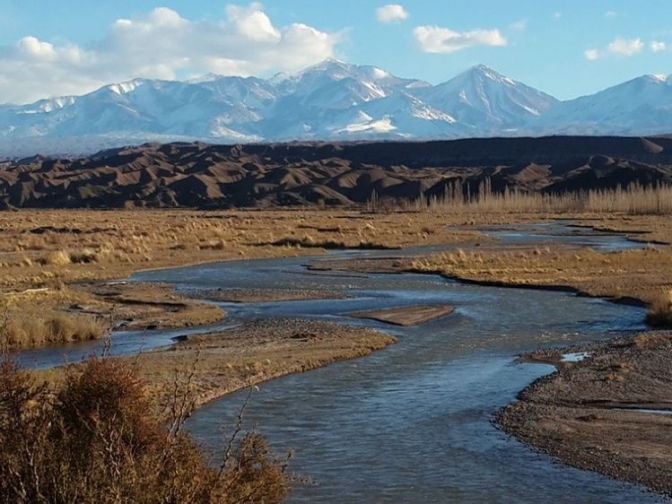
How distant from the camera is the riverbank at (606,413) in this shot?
13969 mm

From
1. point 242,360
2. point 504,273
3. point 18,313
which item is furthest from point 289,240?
point 242,360

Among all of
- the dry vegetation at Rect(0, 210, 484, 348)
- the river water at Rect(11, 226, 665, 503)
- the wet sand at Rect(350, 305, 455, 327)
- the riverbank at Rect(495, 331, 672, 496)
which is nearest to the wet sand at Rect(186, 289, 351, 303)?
the river water at Rect(11, 226, 665, 503)

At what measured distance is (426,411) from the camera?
16969 millimetres

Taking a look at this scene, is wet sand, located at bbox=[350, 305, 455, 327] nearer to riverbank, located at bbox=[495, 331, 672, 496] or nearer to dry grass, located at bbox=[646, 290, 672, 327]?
dry grass, located at bbox=[646, 290, 672, 327]

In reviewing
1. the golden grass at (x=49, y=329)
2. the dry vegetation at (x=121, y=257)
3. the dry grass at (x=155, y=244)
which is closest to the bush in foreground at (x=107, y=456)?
the dry vegetation at (x=121, y=257)

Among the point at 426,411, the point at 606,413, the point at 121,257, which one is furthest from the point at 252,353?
the point at 121,257

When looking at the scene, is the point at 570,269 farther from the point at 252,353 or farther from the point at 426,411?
the point at 426,411

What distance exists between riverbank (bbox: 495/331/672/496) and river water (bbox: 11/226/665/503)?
1.32ft

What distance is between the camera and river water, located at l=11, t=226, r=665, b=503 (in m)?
12.9

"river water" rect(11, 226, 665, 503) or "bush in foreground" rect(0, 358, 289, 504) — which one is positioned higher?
"bush in foreground" rect(0, 358, 289, 504)

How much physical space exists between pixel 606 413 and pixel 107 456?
10774 millimetres

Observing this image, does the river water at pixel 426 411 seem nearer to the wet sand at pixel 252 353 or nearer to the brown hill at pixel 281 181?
the wet sand at pixel 252 353

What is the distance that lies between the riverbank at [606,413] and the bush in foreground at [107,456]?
5853mm

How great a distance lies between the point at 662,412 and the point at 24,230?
205 feet
